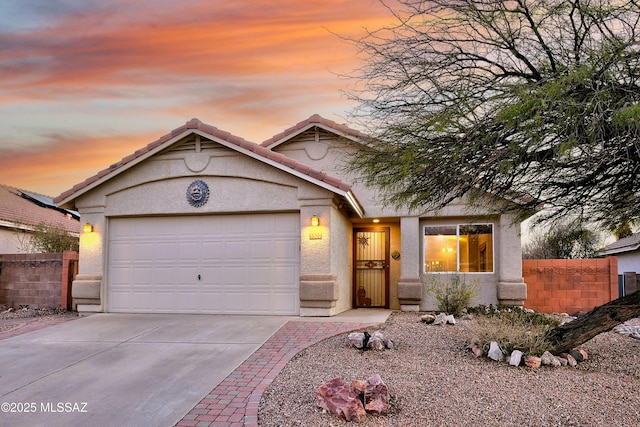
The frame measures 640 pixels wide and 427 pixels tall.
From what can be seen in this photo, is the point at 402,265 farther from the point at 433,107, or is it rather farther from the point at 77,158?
the point at 77,158

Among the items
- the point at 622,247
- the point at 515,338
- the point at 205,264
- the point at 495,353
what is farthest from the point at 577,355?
the point at 622,247

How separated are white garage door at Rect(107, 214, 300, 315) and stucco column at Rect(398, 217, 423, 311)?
333cm

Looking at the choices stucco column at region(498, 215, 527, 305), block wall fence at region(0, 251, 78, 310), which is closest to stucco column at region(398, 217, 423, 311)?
stucco column at region(498, 215, 527, 305)

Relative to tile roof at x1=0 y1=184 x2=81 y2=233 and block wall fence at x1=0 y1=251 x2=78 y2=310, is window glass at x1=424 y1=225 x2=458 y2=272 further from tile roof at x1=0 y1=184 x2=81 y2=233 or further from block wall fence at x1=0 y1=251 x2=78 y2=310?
tile roof at x1=0 y1=184 x2=81 y2=233

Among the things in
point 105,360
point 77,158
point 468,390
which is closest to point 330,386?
point 468,390

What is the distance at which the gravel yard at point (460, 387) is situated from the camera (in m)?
5.47

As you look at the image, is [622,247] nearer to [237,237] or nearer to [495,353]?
[237,237]

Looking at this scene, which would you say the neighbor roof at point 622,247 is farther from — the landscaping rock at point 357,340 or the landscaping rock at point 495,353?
the landscaping rock at point 357,340

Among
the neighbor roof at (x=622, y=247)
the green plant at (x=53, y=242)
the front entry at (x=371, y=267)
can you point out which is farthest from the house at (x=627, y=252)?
the green plant at (x=53, y=242)

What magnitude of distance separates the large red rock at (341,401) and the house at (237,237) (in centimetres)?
613

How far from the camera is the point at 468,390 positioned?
6332 mm

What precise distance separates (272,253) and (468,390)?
6977 millimetres

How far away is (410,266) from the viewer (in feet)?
46.9

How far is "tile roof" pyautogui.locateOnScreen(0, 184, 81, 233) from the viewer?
2197 centimetres
